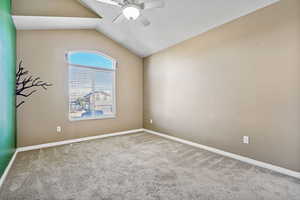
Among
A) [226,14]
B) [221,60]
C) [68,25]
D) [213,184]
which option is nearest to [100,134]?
[68,25]

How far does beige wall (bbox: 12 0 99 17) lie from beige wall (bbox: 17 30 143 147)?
0.57 metres

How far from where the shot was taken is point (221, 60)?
313 cm

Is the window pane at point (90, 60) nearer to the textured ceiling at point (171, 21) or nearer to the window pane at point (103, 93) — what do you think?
the window pane at point (103, 93)

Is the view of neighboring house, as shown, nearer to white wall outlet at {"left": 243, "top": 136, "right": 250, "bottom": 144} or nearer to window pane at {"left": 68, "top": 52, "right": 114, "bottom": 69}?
window pane at {"left": 68, "top": 52, "right": 114, "bottom": 69}

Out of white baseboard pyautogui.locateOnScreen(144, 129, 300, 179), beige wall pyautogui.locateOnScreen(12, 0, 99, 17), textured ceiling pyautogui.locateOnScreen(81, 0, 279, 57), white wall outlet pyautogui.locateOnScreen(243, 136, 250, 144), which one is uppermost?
beige wall pyautogui.locateOnScreen(12, 0, 99, 17)

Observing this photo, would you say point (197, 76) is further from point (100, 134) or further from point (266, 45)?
point (100, 134)

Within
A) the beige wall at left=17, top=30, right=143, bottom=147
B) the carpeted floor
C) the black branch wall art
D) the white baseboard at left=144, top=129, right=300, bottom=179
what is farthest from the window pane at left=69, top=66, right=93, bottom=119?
the white baseboard at left=144, top=129, right=300, bottom=179

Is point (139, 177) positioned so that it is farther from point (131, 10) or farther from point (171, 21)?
point (171, 21)

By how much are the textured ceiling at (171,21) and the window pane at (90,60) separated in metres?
0.71

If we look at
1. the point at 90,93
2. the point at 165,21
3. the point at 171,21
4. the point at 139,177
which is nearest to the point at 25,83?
the point at 90,93

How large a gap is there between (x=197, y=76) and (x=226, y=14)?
4.37ft

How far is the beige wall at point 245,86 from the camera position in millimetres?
2281

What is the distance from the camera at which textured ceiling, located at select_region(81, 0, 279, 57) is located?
2.65m

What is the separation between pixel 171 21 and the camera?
328 cm
